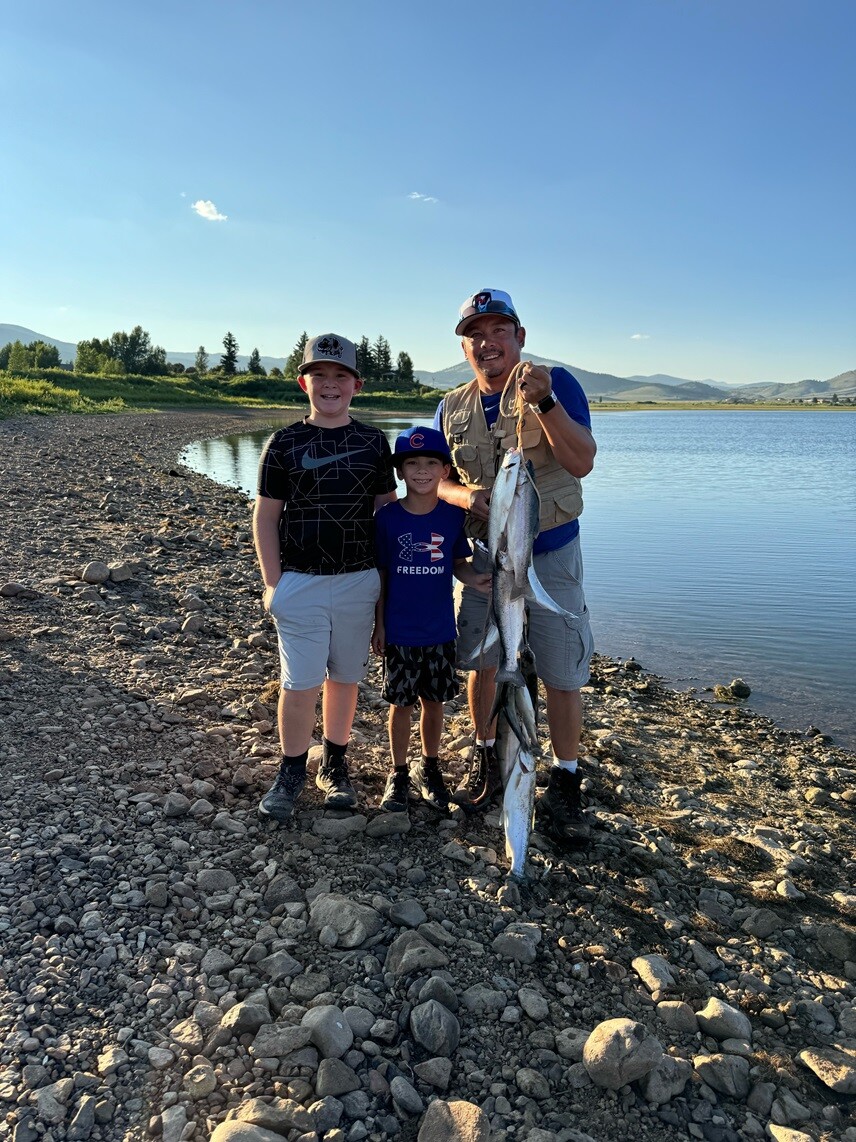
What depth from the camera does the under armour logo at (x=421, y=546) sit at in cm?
430

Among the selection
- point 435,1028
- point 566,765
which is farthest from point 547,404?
point 435,1028

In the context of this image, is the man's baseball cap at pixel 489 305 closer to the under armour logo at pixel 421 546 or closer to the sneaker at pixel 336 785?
the under armour logo at pixel 421 546

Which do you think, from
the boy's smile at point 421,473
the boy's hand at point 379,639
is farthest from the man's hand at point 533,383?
the boy's hand at point 379,639

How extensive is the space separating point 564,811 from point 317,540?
2.19 m

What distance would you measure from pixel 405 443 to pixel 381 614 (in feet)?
3.38

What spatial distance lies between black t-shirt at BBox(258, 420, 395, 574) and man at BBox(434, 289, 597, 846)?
517 millimetres

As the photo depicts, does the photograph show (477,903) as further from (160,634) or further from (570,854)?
(160,634)

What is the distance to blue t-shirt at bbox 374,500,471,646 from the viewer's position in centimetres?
431

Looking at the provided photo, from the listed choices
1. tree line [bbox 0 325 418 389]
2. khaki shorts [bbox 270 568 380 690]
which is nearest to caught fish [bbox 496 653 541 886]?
khaki shorts [bbox 270 568 380 690]

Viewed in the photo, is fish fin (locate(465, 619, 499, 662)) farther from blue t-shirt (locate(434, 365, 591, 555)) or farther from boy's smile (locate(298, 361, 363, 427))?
boy's smile (locate(298, 361, 363, 427))

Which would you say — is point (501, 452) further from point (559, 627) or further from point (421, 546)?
point (559, 627)

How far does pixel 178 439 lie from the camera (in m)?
38.1

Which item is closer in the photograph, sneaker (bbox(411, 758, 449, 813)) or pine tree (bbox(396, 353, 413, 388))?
sneaker (bbox(411, 758, 449, 813))

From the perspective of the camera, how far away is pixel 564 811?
4492 millimetres
